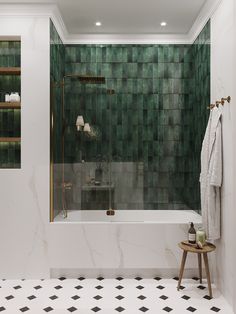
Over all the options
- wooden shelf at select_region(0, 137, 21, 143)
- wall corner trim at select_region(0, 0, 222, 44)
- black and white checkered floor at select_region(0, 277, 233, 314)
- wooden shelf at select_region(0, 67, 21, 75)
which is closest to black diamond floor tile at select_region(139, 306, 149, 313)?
black and white checkered floor at select_region(0, 277, 233, 314)

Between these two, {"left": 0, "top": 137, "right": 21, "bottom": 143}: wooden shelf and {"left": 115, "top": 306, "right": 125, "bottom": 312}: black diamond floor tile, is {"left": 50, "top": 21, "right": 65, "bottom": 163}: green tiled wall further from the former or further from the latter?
{"left": 115, "top": 306, "right": 125, "bottom": 312}: black diamond floor tile

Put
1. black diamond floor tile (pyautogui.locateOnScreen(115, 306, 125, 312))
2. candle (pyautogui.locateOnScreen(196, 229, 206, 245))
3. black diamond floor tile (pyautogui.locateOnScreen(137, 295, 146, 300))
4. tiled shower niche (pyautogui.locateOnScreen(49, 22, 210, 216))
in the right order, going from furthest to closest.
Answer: tiled shower niche (pyautogui.locateOnScreen(49, 22, 210, 216)), candle (pyautogui.locateOnScreen(196, 229, 206, 245)), black diamond floor tile (pyautogui.locateOnScreen(137, 295, 146, 300)), black diamond floor tile (pyautogui.locateOnScreen(115, 306, 125, 312))

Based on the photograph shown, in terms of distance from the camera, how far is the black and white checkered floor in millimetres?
2814

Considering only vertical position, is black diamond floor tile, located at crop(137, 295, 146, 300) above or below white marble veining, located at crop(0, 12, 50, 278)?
below

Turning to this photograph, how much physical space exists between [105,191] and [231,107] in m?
1.82

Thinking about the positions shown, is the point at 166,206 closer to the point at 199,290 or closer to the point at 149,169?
the point at 149,169

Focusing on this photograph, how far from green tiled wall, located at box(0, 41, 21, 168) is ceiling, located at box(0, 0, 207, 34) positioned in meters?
0.50

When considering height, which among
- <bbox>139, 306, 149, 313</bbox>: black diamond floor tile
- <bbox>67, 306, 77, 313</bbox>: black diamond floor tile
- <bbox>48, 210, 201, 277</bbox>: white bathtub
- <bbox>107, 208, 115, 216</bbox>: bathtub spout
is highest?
<bbox>107, 208, 115, 216</bbox>: bathtub spout

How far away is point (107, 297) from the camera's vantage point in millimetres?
3027

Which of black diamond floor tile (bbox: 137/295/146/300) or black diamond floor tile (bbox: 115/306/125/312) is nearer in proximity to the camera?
black diamond floor tile (bbox: 115/306/125/312)

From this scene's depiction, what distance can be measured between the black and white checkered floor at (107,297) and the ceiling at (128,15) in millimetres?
3010

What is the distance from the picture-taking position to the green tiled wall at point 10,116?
11.9 ft

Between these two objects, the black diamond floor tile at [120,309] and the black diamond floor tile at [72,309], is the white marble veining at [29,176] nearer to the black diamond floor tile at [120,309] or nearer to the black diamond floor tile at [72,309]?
the black diamond floor tile at [72,309]

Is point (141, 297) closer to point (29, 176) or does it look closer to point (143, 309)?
point (143, 309)
